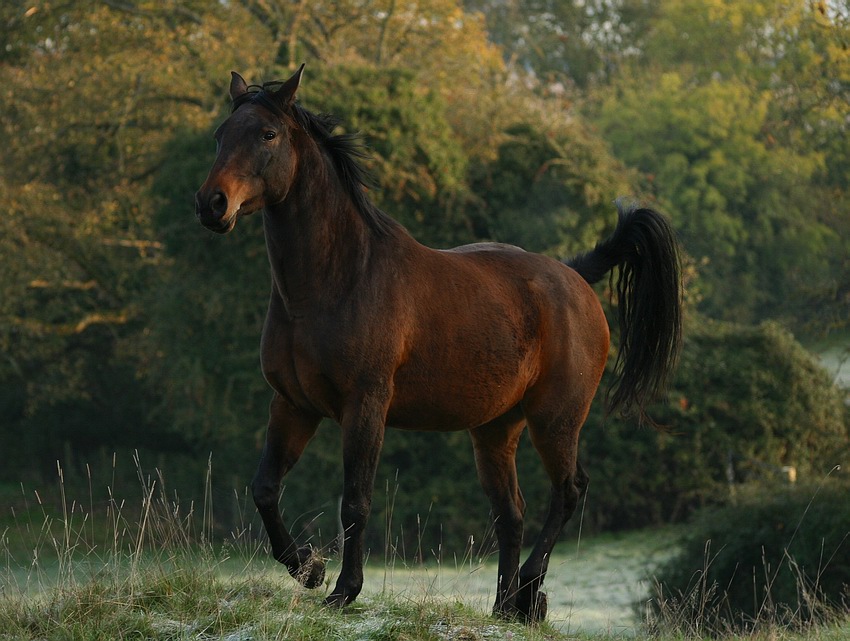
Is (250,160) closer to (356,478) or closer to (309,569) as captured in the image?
(356,478)

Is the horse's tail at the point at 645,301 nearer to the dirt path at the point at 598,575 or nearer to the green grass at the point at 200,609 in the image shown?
the green grass at the point at 200,609

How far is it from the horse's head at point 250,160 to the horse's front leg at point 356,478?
1198 millimetres

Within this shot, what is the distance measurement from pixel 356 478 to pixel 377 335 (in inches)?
30.0

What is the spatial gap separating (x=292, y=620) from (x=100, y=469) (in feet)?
72.9

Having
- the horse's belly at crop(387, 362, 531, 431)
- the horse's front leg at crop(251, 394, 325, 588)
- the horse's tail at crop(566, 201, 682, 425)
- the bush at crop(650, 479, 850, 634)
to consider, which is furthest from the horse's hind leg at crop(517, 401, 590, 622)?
the bush at crop(650, 479, 850, 634)

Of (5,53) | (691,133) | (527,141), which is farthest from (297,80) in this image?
(691,133)

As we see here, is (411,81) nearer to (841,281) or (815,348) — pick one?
(841,281)

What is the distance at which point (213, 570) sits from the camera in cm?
665

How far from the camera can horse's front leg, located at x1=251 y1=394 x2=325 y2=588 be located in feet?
21.4

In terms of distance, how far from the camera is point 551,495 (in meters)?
7.52


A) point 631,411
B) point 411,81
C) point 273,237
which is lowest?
point 631,411

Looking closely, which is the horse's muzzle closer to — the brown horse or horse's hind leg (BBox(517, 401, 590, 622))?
the brown horse

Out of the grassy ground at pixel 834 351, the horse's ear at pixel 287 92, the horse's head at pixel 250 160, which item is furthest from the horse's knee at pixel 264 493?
the grassy ground at pixel 834 351

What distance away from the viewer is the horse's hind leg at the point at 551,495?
725 cm
